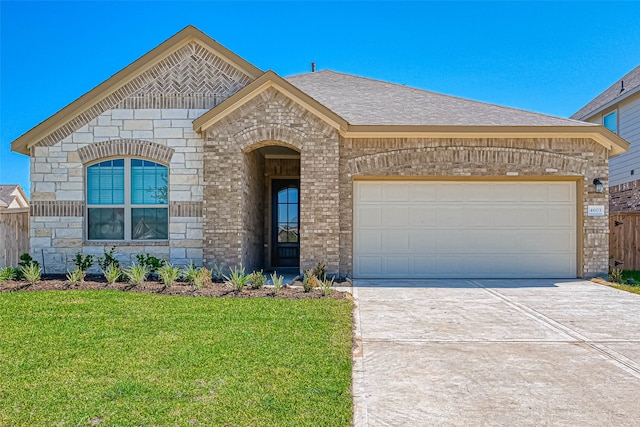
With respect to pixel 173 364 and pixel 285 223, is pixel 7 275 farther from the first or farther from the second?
pixel 285 223

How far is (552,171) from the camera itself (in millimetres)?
11141

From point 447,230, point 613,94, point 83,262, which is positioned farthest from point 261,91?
point 613,94

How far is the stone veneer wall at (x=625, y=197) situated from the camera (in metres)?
16.5

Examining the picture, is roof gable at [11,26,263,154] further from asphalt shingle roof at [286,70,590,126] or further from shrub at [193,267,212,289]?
shrub at [193,267,212,289]

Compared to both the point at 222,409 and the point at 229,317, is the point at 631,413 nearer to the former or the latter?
the point at 222,409

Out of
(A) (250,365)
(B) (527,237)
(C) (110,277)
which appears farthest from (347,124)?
(A) (250,365)

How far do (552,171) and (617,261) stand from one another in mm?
5069

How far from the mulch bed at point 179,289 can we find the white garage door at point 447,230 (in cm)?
273

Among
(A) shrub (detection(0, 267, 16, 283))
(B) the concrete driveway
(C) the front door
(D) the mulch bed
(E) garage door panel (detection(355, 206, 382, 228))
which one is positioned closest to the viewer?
(B) the concrete driveway

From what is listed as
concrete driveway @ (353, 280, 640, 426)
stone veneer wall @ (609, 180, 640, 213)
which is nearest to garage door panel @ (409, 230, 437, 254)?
concrete driveway @ (353, 280, 640, 426)

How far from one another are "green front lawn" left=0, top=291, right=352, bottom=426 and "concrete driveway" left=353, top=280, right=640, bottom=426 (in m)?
0.39

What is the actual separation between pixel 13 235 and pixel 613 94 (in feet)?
69.2

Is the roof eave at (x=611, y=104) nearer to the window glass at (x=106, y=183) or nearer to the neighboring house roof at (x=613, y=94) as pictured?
the neighboring house roof at (x=613, y=94)

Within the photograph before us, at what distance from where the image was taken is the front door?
1424cm
